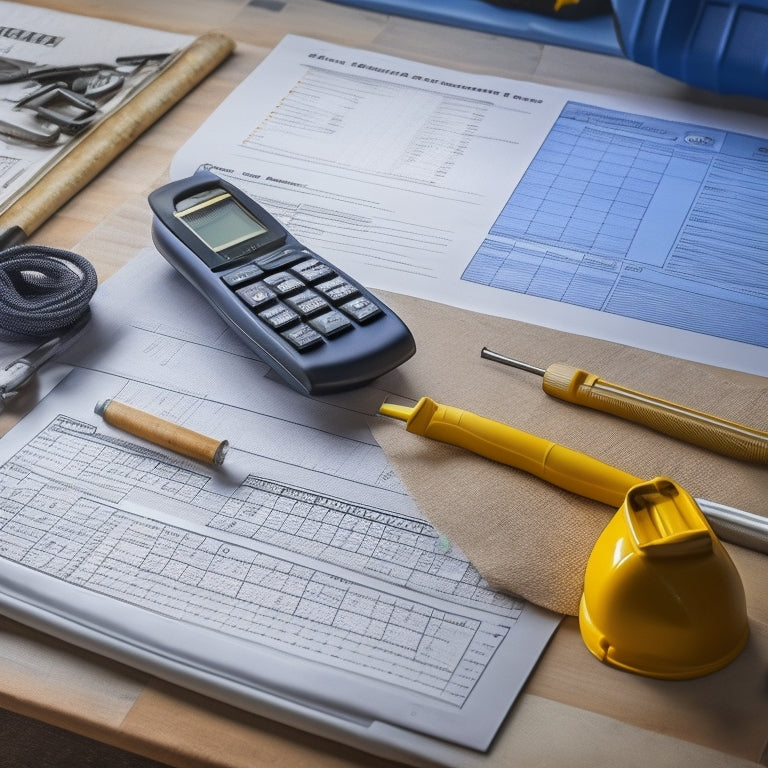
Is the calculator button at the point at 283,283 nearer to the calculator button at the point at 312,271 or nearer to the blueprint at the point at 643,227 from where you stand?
the calculator button at the point at 312,271

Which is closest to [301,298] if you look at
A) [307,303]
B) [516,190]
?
[307,303]

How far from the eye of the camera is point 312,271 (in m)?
0.63

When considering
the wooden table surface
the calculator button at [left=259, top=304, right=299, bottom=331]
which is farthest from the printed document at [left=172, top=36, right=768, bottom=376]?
the wooden table surface

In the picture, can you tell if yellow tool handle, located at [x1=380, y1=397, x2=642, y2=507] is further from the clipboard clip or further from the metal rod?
the clipboard clip

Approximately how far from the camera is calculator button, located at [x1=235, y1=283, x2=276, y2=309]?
1.99 ft

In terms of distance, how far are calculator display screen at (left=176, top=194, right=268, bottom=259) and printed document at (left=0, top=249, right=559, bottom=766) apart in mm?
92

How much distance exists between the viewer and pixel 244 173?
0.80 m

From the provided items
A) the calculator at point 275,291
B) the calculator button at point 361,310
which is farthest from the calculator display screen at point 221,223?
the calculator button at point 361,310

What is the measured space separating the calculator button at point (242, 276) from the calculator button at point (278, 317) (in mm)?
32

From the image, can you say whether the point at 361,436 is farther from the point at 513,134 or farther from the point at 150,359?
the point at 513,134

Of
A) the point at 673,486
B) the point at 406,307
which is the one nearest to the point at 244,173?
the point at 406,307

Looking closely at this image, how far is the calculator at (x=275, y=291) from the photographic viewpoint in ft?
1.90

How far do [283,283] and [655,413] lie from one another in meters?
0.24

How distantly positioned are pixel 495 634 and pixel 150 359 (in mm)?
289
